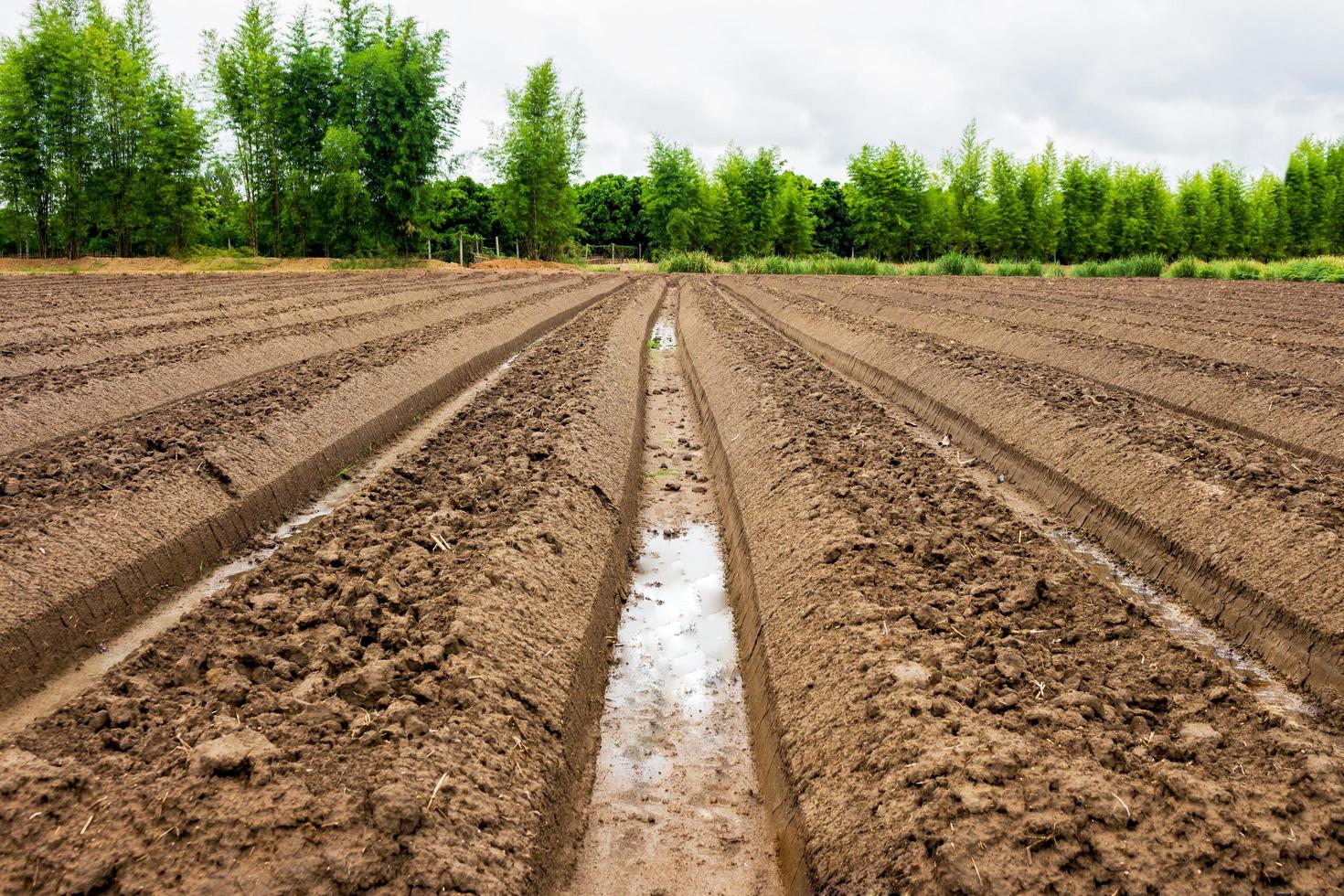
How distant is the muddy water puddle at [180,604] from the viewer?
11.7 feet

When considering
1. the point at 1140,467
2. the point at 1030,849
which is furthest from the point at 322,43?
the point at 1030,849

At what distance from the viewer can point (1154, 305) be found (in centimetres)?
1803

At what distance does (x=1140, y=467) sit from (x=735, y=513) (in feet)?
9.54

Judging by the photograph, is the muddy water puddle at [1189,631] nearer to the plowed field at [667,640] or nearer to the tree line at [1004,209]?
the plowed field at [667,640]

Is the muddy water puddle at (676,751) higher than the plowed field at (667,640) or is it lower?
lower

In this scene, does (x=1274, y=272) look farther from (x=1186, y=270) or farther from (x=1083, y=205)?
(x=1083, y=205)

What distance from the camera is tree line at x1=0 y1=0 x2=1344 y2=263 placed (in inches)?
1362

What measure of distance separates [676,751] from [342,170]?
37760mm

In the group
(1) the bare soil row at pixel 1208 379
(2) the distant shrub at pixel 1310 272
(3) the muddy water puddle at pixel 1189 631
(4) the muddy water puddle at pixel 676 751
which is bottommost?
(4) the muddy water puddle at pixel 676 751

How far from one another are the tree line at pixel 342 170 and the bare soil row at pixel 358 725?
35.2 m

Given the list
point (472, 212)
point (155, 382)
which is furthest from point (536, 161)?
point (155, 382)

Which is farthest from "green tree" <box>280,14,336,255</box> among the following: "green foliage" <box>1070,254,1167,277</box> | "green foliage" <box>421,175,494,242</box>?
"green foliage" <box>1070,254,1167,277</box>

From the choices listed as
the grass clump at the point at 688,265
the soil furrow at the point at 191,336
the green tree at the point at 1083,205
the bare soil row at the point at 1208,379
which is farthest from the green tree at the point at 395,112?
the green tree at the point at 1083,205

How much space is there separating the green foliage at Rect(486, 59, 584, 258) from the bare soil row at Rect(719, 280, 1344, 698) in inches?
1476
